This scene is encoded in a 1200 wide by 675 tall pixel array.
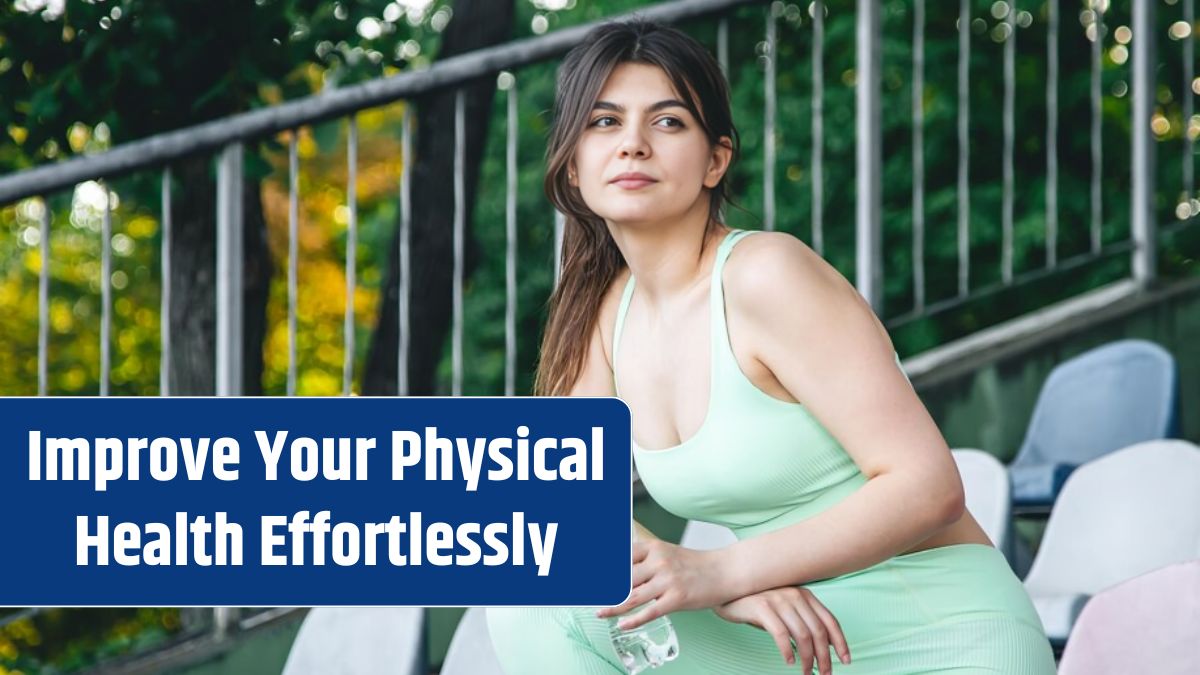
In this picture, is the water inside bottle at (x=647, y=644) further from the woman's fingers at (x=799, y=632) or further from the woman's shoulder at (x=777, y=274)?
the woman's shoulder at (x=777, y=274)

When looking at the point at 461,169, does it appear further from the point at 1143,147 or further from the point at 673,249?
the point at 1143,147

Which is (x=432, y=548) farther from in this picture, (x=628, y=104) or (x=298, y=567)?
(x=628, y=104)

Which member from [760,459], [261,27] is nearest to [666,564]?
[760,459]

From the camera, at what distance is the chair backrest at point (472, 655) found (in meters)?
2.39

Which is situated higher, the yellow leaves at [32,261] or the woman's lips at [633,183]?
the yellow leaves at [32,261]

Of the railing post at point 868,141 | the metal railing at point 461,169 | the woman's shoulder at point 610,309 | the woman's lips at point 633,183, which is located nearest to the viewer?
the woman's lips at point 633,183

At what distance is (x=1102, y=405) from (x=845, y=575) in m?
2.20

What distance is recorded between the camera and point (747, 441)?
1.75 m

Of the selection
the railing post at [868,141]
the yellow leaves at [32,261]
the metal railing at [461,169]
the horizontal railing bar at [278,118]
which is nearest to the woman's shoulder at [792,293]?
the metal railing at [461,169]

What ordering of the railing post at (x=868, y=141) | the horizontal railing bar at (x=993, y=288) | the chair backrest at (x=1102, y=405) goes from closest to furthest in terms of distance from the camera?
the chair backrest at (x=1102, y=405) → the railing post at (x=868, y=141) → the horizontal railing bar at (x=993, y=288)

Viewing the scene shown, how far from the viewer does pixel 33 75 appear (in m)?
4.11

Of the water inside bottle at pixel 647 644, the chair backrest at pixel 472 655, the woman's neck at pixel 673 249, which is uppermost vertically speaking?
the woman's neck at pixel 673 249

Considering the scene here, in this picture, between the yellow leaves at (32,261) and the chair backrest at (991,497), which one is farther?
the yellow leaves at (32,261)

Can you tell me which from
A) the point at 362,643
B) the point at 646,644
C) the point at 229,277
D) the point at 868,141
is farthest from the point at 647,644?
the point at 868,141
